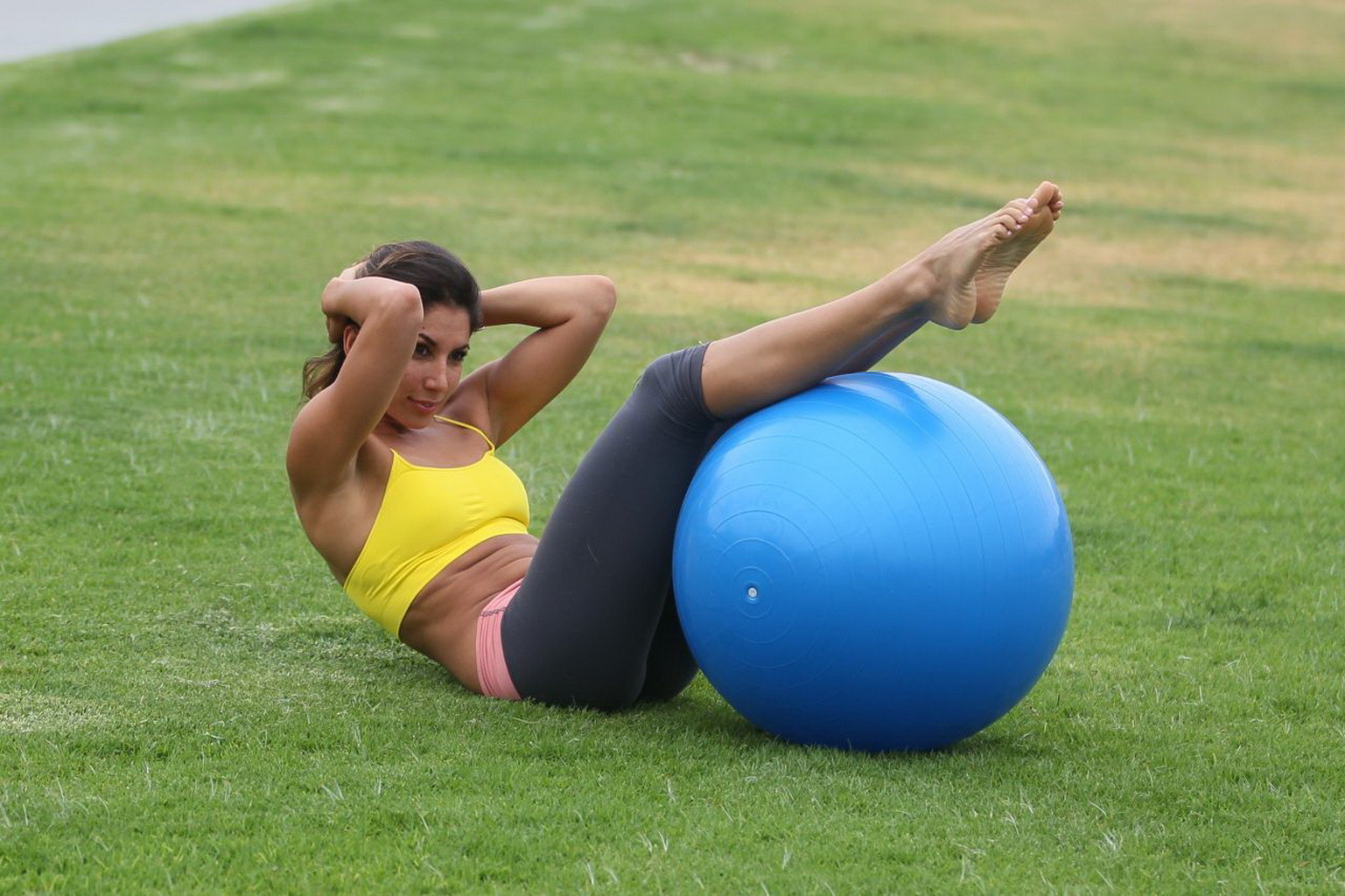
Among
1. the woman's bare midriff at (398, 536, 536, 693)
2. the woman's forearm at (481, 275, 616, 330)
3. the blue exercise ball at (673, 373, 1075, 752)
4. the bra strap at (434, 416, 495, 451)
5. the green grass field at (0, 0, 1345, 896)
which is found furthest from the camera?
the woman's forearm at (481, 275, 616, 330)

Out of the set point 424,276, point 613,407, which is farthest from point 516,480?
point 613,407

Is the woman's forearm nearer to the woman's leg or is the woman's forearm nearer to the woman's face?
the woman's face

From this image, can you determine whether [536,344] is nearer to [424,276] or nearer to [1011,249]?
[424,276]

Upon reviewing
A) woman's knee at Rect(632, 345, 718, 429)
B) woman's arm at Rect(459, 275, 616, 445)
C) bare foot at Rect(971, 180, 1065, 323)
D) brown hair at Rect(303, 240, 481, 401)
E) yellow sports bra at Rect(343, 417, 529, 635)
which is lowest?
yellow sports bra at Rect(343, 417, 529, 635)

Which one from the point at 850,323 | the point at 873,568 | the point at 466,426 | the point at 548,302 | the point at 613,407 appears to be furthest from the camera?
the point at 613,407

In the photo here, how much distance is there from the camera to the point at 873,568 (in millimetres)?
3812

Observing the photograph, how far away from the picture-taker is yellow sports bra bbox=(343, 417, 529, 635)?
451 centimetres

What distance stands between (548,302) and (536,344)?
134 mm

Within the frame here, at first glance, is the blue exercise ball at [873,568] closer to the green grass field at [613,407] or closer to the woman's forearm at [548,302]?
the green grass field at [613,407]

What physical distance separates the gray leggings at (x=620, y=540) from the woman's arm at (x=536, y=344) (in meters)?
0.87

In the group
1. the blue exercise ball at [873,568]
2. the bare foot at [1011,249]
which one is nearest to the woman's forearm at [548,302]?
the blue exercise ball at [873,568]

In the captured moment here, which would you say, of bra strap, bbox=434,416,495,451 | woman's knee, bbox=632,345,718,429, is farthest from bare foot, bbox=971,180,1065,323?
bra strap, bbox=434,416,495,451

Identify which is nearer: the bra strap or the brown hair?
the brown hair

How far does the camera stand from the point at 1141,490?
7363 mm
